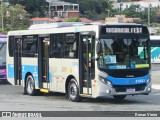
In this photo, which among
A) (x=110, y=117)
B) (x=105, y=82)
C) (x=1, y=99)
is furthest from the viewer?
(x=1, y=99)

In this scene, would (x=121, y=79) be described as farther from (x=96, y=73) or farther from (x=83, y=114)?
(x=83, y=114)

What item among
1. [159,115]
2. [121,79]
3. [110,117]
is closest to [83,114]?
[110,117]

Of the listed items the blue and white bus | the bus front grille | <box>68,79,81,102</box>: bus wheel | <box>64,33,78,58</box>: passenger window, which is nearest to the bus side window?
the blue and white bus

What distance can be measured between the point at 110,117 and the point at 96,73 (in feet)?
11.3

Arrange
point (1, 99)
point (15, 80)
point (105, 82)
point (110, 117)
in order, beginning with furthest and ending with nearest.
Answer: point (15, 80), point (1, 99), point (105, 82), point (110, 117)

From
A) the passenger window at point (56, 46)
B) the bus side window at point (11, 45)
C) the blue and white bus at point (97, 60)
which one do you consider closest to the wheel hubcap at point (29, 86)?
the blue and white bus at point (97, 60)

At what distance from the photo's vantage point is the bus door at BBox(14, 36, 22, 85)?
854 inches

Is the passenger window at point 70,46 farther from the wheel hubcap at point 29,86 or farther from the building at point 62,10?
the building at point 62,10

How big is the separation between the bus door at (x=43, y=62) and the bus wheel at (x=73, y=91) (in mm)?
1753

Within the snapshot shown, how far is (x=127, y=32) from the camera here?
1719 cm

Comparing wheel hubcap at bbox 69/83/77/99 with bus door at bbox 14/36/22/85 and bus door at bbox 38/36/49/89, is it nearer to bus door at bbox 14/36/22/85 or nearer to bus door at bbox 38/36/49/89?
bus door at bbox 38/36/49/89

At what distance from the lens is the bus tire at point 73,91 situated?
57.8 feet

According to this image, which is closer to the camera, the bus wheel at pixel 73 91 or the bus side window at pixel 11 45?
the bus wheel at pixel 73 91

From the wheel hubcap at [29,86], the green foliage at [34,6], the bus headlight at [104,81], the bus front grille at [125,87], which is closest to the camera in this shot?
the bus headlight at [104,81]
